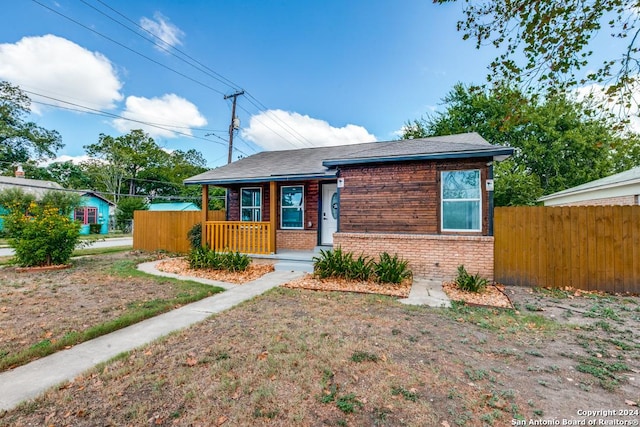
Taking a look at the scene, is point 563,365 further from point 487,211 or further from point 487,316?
point 487,211

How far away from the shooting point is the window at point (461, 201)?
695 centimetres

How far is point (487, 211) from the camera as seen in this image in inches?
268

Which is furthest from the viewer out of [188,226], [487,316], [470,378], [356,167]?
[188,226]

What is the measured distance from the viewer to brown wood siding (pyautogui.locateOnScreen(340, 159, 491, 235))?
7176mm

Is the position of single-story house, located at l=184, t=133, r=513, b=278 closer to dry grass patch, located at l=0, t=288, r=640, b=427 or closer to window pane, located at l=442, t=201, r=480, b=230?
window pane, located at l=442, t=201, r=480, b=230

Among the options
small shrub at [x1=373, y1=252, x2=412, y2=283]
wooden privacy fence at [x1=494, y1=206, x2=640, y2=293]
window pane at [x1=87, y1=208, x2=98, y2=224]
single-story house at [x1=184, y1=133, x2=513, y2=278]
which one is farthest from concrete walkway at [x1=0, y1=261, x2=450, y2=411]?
window pane at [x1=87, y1=208, x2=98, y2=224]

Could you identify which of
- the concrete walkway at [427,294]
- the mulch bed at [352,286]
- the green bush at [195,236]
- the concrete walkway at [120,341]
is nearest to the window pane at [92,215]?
the green bush at [195,236]

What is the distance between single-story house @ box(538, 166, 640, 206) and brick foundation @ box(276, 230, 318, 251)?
9.35 meters

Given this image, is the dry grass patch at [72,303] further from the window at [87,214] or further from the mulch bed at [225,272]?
the window at [87,214]

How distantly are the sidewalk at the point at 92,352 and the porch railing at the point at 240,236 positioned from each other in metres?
3.79

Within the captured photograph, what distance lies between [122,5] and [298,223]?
998 centimetres

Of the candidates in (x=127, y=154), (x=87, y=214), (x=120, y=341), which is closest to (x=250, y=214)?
(x=120, y=341)

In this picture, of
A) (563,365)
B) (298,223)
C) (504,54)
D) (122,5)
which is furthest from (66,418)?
(122,5)

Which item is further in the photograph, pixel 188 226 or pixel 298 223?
pixel 188 226
